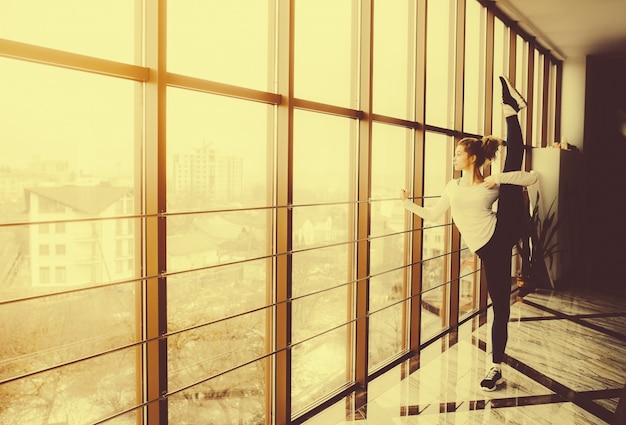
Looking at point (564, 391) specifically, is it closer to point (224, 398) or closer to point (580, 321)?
point (580, 321)

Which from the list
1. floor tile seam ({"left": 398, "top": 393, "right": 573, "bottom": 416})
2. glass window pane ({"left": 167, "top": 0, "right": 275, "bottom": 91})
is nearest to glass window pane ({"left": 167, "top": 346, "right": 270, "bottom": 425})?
floor tile seam ({"left": 398, "top": 393, "right": 573, "bottom": 416})

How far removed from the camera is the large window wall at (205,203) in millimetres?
1371

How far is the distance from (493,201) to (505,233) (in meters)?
0.20

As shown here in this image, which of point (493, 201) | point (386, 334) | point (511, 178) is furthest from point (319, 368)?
point (511, 178)

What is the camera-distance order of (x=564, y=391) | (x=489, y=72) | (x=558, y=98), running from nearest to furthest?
(x=564, y=391)
(x=489, y=72)
(x=558, y=98)

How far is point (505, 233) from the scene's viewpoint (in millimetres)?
2516

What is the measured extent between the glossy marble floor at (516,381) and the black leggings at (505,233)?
467 millimetres

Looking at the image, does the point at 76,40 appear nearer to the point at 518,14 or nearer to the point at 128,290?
the point at 128,290

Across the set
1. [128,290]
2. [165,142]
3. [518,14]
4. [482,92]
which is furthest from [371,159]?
[518,14]

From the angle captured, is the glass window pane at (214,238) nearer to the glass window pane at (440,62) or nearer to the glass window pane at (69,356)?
the glass window pane at (69,356)

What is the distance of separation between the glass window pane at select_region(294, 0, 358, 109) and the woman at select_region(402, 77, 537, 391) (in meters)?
0.73

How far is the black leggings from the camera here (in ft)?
8.24

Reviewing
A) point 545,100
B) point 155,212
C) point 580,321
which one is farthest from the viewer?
point 545,100

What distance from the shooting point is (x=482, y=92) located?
4.19 metres
